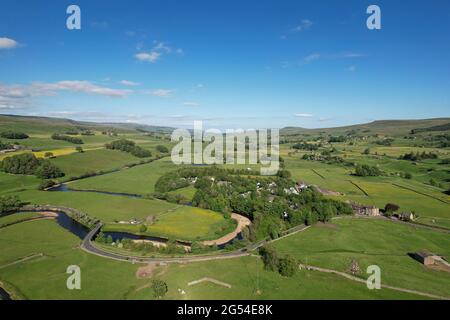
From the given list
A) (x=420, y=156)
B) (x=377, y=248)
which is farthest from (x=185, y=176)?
(x=420, y=156)

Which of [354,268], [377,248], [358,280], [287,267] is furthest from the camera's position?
[377,248]

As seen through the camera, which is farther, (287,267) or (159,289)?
(287,267)

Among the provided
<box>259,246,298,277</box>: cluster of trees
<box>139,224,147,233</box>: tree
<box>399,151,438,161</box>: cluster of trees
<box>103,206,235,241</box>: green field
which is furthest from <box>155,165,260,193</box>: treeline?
<box>399,151,438,161</box>: cluster of trees

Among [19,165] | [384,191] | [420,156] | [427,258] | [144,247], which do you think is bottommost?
[144,247]

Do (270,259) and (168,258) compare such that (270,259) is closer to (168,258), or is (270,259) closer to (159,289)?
(168,258)

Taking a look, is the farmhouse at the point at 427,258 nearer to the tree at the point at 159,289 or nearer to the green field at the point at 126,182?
the tree at the point at 159,289

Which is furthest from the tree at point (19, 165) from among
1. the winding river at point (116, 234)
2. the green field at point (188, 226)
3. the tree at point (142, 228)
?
the tree at point (142, 228)
